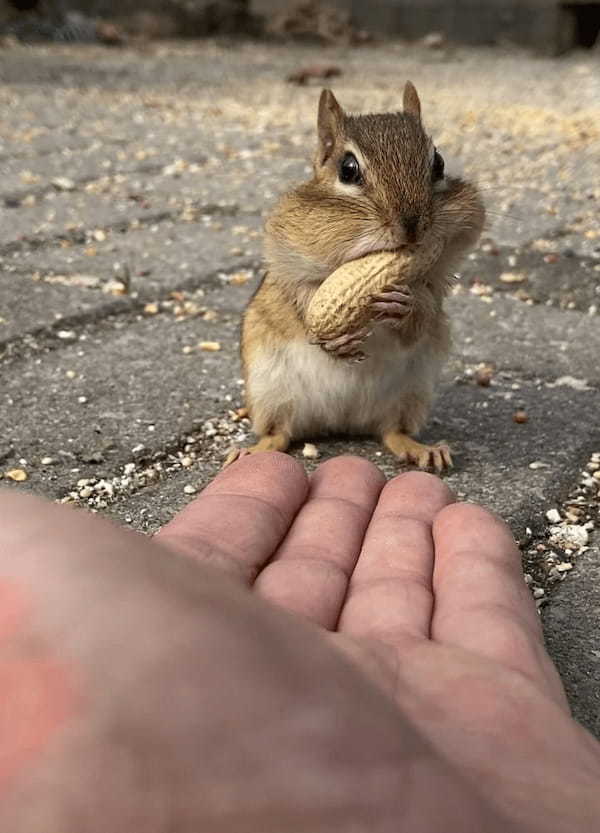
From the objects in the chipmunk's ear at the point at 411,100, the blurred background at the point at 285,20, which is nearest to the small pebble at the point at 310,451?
the chipmunk's ear at the point at 411,100

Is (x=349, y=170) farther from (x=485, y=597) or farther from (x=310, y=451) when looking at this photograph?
(x=485, y=597)

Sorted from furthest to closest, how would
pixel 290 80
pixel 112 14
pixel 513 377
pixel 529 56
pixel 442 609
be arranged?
pixel 112 14 < pixel 529 56 < pixel 290 80 < pixel 513 377 < pixel 442 609

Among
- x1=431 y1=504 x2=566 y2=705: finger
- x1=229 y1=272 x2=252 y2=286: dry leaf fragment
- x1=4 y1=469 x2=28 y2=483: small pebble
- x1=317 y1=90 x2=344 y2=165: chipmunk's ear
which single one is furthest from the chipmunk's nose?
x1=229 y1=272 x2=252 y2=286: dry leaf fragment

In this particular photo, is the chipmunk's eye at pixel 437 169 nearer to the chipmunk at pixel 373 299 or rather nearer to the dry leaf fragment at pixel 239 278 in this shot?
the chipmunk at pixel 373 299

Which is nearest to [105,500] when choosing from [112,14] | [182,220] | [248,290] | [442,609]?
[442,609]

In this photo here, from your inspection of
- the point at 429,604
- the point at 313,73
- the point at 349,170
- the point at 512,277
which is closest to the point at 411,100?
the point at 349,170

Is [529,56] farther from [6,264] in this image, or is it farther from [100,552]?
[100,552]
